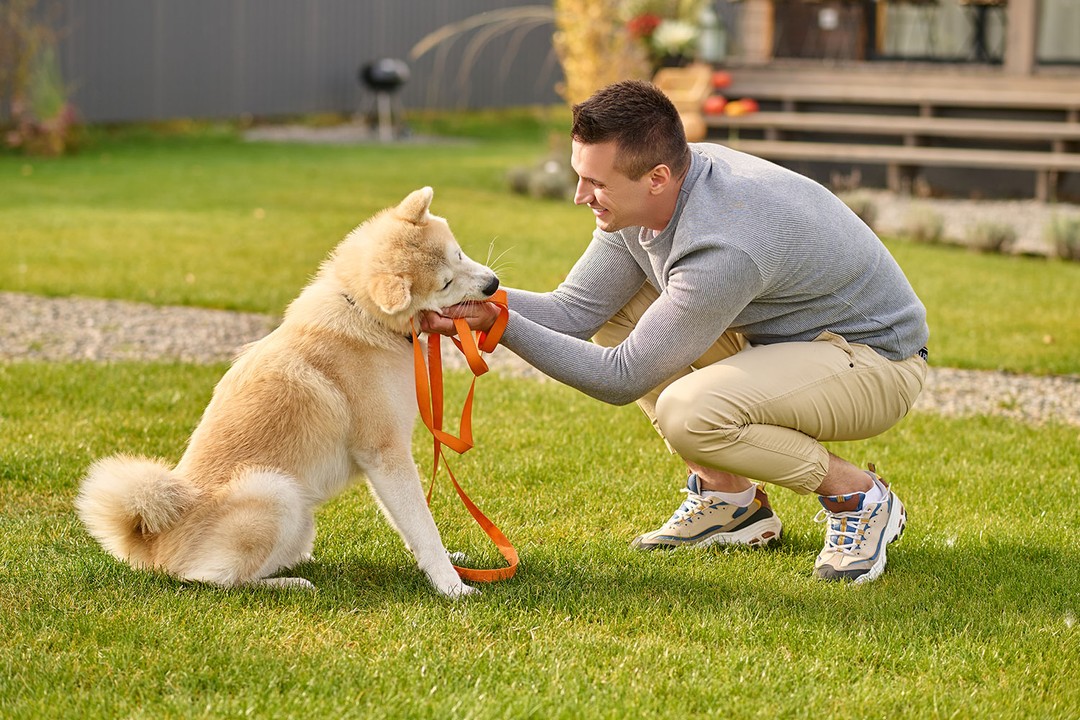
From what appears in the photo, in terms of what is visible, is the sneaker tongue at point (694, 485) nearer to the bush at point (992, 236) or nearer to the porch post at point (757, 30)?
the bush at point (992, 236)

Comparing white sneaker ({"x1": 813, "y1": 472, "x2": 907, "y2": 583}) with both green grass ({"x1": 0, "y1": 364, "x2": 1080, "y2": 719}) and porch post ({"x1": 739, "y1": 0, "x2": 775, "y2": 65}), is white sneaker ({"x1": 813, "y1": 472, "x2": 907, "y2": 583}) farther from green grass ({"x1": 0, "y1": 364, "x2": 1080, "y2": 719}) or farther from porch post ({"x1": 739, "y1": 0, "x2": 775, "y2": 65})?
porch post ({"x1": 739, "y1": 0, "x2": 775, "y2": 65})

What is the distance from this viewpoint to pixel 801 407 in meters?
3.58

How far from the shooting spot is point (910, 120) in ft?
37.8

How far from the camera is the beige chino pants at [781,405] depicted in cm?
351

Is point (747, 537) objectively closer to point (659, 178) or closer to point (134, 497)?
point (659, 178)

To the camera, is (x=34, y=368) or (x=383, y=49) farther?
(x=383, y=49)

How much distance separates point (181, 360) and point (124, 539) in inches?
109

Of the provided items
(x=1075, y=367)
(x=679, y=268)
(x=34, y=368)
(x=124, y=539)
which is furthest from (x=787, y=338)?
(x=34, y=368)

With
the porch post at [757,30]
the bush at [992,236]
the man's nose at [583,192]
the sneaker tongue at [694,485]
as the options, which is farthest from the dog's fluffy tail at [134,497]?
the porch post at [757,30]

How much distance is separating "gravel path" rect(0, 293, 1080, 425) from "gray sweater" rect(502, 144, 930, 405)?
1.99 m

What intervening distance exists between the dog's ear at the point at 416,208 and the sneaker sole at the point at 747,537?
49.8 inches

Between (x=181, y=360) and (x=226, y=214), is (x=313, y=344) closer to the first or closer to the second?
(x=181, y=360)

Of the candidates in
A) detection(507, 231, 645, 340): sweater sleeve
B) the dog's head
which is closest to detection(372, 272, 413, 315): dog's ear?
the dog's head

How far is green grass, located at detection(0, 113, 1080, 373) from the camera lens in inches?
283
